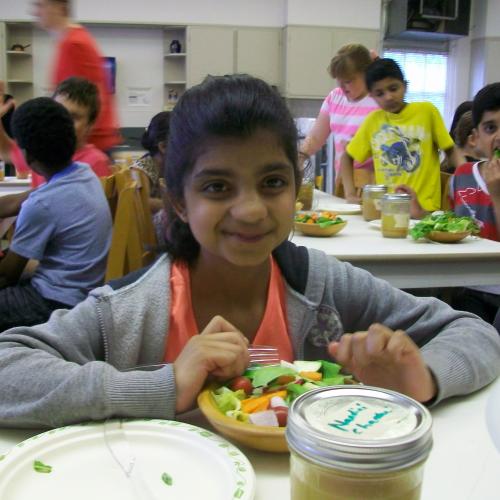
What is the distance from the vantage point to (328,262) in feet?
3.87

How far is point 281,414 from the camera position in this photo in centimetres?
69

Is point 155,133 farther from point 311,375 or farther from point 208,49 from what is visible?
point 208,49

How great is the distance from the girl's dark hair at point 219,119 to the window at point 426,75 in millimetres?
7901

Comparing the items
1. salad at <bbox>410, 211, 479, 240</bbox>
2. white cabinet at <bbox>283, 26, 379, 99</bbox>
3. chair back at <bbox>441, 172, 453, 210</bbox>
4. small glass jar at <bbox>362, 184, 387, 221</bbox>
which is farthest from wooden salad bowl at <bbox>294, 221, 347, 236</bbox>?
white cabinet at <bbox>283, 26, 379, 99</bbox>

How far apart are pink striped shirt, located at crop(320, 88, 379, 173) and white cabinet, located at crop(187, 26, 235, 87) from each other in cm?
386

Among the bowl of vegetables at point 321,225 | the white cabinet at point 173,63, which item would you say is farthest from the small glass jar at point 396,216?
the white cabinet at point 173,63

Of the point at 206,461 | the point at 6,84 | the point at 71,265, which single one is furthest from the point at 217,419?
the point at 6,84

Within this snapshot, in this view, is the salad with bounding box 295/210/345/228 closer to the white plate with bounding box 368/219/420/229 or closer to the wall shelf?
the white plate with bounding box 368/219/420/229

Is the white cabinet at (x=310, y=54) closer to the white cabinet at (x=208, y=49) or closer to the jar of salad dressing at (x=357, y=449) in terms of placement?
the white cabinet at (x=208, y=49)

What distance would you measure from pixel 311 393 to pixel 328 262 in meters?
0.68

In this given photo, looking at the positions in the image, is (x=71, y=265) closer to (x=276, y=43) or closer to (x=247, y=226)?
(x=247, y=226)

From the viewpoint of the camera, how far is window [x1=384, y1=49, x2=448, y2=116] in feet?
27.8

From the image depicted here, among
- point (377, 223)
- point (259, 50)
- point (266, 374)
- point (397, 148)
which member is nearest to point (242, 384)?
point (266, 374)

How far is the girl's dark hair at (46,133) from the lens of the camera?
2191 millimetres
